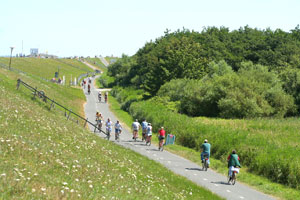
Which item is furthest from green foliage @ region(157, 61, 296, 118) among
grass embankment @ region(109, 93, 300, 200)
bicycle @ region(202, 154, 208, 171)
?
bicycle @ region(202, 154, 208, 171)

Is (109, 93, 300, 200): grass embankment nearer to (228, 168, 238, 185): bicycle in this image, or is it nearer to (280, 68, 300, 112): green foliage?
(228, 168, 238, 185): bicycle

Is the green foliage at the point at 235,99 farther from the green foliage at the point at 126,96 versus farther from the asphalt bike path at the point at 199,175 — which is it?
the asphalt bike path at the point at 199,175

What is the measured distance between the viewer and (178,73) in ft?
234

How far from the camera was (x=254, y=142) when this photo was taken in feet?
95.5

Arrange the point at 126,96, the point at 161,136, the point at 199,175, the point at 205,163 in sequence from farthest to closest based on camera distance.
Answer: the point at 126,96 → the point at 161,136 → the point at 205,163 → the point at 199,175

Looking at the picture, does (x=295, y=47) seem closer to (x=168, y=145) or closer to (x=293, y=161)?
(x=168, y=145)

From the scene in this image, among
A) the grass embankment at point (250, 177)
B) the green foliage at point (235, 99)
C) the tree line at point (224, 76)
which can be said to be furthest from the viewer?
the tree line at point (224, 76)

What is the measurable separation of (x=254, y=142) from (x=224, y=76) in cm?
2598

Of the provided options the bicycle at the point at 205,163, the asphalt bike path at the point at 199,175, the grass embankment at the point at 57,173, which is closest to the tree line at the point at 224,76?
the asphalt bike path at the point at 199,175

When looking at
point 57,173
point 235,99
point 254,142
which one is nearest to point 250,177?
point 254,142

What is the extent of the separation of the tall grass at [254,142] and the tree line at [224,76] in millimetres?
8552

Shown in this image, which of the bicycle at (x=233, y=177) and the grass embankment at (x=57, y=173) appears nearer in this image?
the grass embankment at (x=57, y=173)

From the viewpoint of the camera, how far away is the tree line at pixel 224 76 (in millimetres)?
51312

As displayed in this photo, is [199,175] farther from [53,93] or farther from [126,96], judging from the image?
[126,96]
